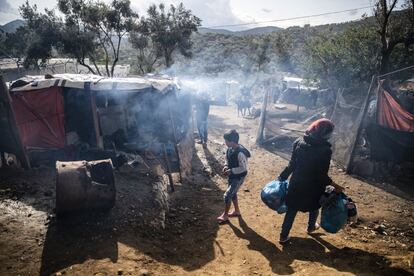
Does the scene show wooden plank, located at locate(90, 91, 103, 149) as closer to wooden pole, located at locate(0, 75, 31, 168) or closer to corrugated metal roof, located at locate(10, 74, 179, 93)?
corrugated metal roof, located at locate(10, 74, 179, 93)

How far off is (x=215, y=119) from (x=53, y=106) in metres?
12.1

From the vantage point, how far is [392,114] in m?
7.32

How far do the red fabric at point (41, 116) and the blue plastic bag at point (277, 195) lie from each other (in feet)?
18.6

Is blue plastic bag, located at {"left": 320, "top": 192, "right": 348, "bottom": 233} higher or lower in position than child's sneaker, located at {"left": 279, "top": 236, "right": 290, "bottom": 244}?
higher

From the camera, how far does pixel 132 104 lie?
32.7 feet

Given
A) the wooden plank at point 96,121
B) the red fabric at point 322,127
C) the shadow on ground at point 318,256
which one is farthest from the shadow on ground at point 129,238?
the wooden plank at point 96,121

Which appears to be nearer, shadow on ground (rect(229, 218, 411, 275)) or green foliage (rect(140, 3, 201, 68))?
shadow on ground (rect(229, 218, 411, 275))

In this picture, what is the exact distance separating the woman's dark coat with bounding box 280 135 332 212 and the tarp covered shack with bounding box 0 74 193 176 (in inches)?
134

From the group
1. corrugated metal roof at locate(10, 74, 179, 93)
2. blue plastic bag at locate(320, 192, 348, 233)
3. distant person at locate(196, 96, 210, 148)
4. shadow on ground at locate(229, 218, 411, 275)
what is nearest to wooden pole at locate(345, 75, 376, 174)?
shadow on ground at locate(229, 218, 411, 275)

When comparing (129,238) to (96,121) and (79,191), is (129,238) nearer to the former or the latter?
(79,191)

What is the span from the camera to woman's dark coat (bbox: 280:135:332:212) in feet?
12.7

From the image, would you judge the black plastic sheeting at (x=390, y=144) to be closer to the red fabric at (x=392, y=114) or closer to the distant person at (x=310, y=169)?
the red fabric at (x=392, y=114)

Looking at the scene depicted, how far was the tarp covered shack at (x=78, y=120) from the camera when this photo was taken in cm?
718

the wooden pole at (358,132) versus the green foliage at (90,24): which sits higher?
the green foliage at (90,24)
